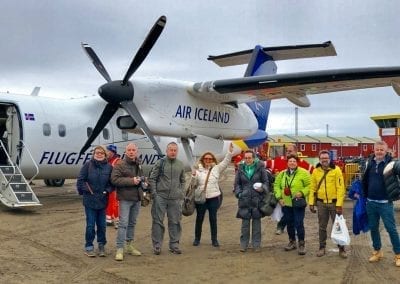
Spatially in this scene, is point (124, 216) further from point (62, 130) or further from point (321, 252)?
point (62, 130)

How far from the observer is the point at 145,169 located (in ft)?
53.0

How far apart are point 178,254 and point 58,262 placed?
1.79 metres

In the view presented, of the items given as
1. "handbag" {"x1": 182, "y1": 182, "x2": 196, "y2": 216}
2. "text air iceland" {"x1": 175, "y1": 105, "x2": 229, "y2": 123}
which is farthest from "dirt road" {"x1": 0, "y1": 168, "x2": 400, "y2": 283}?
"text air iceland" {"x1": 175, "y1": 105, "x2": 229, "y2": 123}

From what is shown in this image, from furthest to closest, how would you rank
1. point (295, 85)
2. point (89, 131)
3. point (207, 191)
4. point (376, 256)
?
1. point (89, 131)
2. point (295, 85)
3. point (207, 191)
4. point (376, 256)

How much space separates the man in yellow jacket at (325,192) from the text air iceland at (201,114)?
619cm

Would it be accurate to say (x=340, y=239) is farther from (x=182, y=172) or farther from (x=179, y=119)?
(x=179, y=119)

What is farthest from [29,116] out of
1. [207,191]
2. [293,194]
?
[293,194]

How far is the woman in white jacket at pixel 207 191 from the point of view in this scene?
809 cm

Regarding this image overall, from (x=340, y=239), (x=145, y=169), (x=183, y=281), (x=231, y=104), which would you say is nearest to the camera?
(x=183, y=281)

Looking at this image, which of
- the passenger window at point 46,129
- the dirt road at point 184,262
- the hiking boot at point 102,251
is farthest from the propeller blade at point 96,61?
the hiking boot at point 102,251

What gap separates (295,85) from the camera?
1199 cm

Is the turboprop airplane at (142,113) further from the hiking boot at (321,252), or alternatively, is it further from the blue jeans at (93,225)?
the hiking boot at (321,252)

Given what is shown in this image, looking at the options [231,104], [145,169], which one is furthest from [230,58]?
[145,169]

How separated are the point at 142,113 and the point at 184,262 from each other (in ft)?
20.1
